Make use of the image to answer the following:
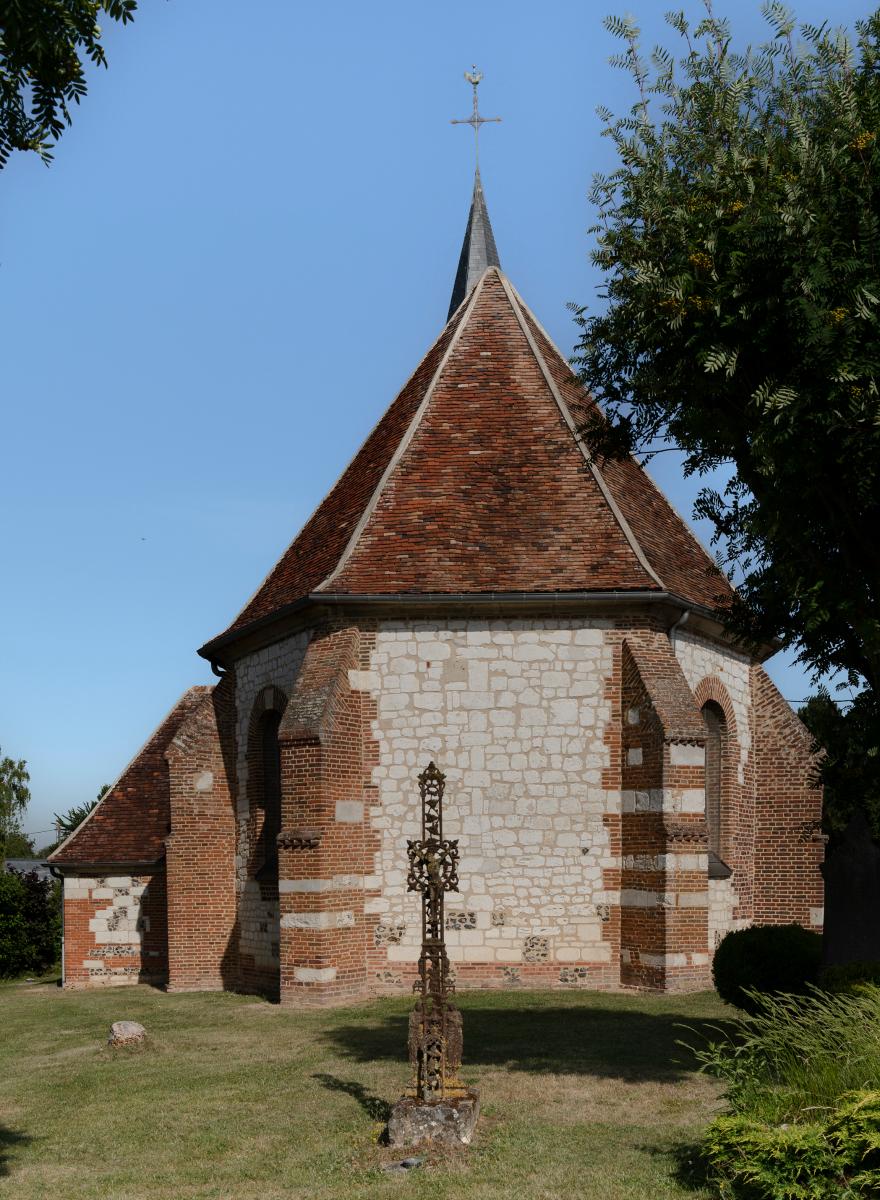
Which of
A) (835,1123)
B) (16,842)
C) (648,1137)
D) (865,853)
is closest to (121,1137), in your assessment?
(648,1137)

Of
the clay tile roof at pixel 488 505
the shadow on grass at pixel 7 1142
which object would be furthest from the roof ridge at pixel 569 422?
the shadow on grass at pixel 7 1142

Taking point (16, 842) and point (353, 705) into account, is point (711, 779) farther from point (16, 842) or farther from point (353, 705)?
point (16, 842)

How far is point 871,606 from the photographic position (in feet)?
30.8

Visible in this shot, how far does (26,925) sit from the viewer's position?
2588 cm

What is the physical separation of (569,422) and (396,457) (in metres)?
2.68

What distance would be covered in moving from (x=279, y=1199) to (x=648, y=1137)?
268cm

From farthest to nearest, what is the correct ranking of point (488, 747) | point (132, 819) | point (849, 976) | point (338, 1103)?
point (132, 819)
point (488, 747)
point (849, 976)
point (338, 1103)

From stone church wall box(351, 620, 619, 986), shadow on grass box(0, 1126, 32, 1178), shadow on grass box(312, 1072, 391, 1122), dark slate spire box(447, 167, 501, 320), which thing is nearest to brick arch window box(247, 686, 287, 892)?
stone church wall box(351, 620, 619, 986)

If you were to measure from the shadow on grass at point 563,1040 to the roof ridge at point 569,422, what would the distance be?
553 centimetres

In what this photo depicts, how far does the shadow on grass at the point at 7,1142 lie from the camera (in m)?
8.67

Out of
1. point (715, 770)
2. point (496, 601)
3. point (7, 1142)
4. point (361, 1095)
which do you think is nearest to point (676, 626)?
point (496, 601)

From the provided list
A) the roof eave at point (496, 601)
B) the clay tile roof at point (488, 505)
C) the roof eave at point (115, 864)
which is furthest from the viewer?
the roof eave at point (115, 864)

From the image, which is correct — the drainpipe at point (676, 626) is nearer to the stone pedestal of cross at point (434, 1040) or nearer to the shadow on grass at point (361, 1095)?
the stone pedestal of cross at point (434, 1040)

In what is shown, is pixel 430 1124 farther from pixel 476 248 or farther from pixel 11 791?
pixel 11 791
